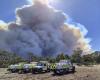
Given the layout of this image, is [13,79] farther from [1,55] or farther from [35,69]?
[1,55]

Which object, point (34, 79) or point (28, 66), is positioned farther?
point (28, 66)

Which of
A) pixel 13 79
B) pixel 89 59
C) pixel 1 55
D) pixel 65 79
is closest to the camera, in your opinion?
pixel 65 79

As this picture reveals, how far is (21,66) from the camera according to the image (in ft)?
204

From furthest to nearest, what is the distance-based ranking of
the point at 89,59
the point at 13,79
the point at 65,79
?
1. the point at 89,59
2. the point at 13,79
3. the point at 65,79

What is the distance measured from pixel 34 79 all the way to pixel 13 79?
453 cm

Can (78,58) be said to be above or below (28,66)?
above

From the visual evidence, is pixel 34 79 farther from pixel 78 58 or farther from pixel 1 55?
pixel 1 55

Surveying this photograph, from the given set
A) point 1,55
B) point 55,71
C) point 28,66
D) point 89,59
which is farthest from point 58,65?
point 1,55

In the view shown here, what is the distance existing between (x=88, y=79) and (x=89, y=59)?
68.0 metres

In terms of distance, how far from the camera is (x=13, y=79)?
151 feet

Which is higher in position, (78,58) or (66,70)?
(78,58)

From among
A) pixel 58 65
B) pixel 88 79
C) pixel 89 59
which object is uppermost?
pixel 89 59

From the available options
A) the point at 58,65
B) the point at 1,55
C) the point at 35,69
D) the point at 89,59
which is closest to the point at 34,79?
the point at 58,65

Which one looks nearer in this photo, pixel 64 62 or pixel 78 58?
pixel 64 62
